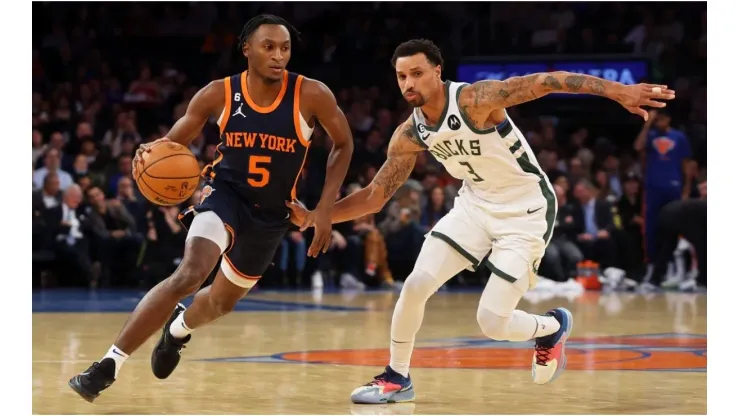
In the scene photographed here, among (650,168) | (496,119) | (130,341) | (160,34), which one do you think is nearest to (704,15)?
(650,168)

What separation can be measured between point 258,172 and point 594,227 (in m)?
10.4

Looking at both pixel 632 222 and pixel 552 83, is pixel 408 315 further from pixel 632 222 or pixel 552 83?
pixel 632 222

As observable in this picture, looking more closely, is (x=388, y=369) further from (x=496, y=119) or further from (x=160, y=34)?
(x=160, y=34)

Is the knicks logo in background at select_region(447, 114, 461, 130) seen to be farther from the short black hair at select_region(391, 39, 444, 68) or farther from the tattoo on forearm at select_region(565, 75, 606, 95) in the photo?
the tattoo on forearm at select_region(565, 75, 606, 95)

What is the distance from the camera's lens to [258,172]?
6.90 metres

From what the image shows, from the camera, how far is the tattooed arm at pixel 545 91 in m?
6.14

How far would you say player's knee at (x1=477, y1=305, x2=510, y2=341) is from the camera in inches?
264

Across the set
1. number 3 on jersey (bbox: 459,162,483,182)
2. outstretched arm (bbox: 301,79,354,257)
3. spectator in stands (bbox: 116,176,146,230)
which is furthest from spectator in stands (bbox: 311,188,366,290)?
number 3 on jersey (bbox: 459,162,483,182)

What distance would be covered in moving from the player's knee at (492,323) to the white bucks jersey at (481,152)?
0.65m

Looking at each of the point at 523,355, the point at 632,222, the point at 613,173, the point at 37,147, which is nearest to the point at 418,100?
the point at 523,355

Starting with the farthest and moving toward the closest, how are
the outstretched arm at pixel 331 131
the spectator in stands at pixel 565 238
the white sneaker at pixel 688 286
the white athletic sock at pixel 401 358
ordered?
the spectator in stands at pixel 565 238 < the white sneaker at pixel 688 286 < the outstretched arm at pixel 331 131 < the white athletic sock at pixel 401 358

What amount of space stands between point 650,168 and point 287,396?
1081 centimetres

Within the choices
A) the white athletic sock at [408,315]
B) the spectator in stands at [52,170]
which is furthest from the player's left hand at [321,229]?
the spectator in stands at [52,170]

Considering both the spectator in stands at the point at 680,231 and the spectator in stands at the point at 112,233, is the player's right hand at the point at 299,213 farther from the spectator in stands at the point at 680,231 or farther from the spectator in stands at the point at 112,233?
the spectator in stands at the point at 680,231
